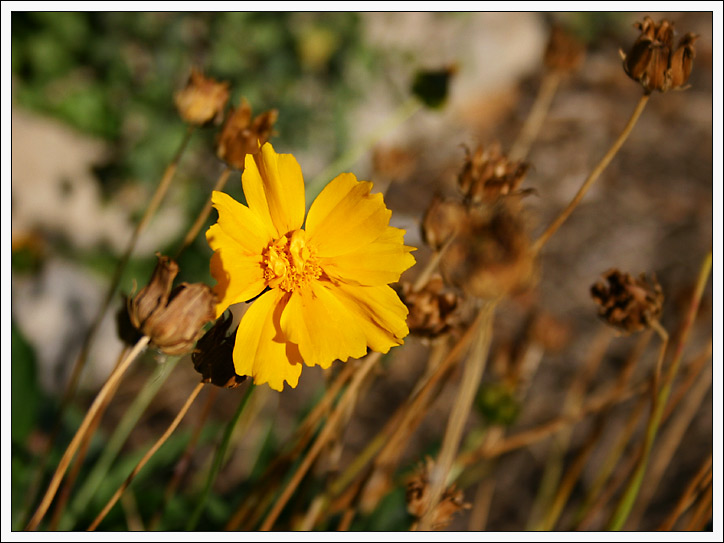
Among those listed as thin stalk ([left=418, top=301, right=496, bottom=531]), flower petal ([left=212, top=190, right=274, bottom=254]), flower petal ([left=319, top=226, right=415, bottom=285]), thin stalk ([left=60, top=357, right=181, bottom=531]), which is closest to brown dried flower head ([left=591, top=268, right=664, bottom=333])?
thin stalk ([left=418, top=301, right=496, bottom=531])

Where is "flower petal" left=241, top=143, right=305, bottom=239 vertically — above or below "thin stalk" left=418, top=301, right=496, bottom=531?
above

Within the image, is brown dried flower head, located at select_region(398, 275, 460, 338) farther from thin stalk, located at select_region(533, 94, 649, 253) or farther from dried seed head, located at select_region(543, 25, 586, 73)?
dried seed head, located at select_region(543, 25, 586, 73)

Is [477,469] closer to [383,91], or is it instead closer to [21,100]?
[383,91]

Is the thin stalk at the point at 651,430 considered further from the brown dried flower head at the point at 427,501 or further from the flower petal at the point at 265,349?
the flower petal at the point at 265,349

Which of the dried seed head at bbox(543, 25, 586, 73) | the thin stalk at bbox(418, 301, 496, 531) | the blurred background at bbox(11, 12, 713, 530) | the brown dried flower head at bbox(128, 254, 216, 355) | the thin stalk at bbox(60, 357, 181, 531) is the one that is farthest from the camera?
the blurred background at bbox(11, 12, 713, 530)

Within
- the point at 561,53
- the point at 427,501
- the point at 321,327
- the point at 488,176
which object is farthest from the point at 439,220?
the point at 561,53

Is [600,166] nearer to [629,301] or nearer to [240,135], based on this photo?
[629,301]
